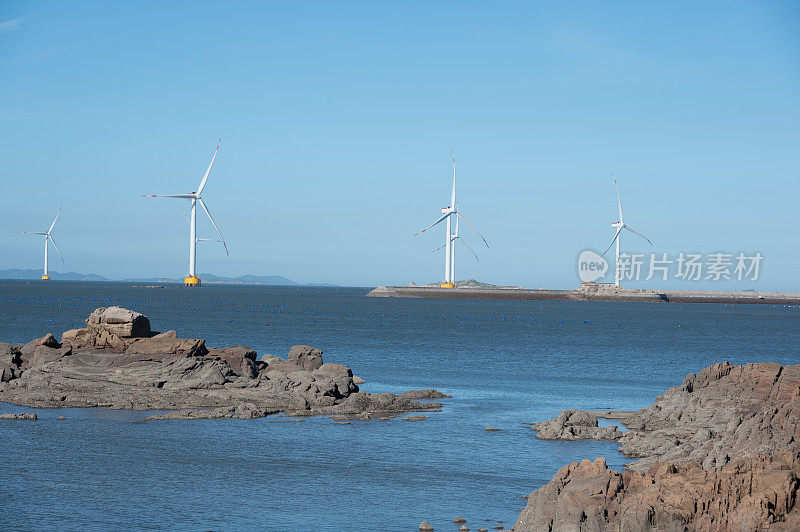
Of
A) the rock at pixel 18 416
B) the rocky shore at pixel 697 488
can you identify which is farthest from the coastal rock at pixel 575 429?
the rock at pixel 18 416

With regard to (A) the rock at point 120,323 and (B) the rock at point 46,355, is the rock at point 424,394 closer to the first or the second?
(A) the rock at point 120,323

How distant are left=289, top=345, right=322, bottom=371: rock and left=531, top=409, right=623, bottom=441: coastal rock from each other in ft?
47.8

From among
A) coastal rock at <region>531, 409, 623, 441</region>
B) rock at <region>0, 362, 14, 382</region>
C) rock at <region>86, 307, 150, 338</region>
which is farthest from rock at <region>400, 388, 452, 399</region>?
rock at <region>0, 362, 14, 382</region>

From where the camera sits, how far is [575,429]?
→ 30.1 meters

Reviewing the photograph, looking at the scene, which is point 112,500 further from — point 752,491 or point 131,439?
point 752,491

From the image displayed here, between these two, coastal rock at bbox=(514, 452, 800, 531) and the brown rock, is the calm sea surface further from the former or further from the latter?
coastal rock at bbox=(514, 452, 800, 531)

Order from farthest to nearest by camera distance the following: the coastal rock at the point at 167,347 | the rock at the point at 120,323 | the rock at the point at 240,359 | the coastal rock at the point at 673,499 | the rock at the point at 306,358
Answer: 1. the rock at the point at 306,358
2. the rock at the point at 120,323
3. the coastal rock at the point at 167,347
4. the rock at the point at 240,359
5. the coastal rock at the point at 673,499

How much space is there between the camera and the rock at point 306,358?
42344 millimetres

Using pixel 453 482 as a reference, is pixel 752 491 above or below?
above

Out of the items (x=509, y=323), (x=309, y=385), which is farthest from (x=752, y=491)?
(x=509, y=323)

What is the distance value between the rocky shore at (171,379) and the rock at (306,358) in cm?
5

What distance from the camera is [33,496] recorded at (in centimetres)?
2048

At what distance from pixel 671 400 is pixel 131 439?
786 inches

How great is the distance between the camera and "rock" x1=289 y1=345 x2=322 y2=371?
4234 centimetres
